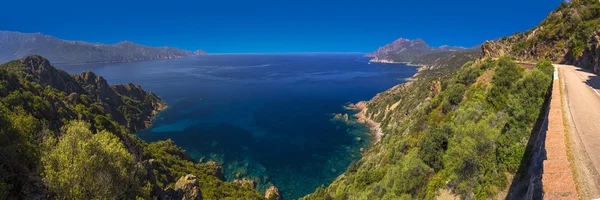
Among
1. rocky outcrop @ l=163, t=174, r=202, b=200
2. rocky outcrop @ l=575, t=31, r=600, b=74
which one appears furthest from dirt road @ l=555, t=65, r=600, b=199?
rocky outcrop @ l=163, t=174, r=202, b=200

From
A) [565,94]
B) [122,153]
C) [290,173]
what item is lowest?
[290,173]

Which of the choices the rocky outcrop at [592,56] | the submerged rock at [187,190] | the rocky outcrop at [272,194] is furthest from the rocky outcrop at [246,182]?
the rocky outcrop at [592,56]

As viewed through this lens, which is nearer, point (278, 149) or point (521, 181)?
point (521, 181)

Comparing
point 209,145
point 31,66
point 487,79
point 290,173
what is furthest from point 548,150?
point 31,66

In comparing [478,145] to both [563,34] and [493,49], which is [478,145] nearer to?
[563,34]

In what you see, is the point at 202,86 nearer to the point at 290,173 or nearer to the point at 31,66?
the point at 31,66

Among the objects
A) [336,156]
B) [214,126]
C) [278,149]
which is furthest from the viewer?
[214,126]

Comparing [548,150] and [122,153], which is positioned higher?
[548,150]
